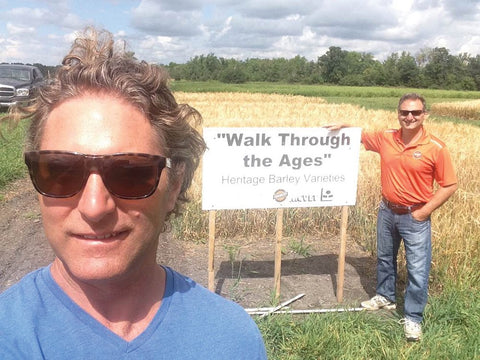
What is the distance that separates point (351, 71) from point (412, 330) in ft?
333

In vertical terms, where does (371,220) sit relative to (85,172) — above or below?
below

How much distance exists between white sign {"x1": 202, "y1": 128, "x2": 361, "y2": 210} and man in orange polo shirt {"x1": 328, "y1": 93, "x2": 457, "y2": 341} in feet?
1.55

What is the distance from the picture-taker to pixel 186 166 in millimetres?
1442

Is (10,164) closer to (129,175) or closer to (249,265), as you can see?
(249,265)

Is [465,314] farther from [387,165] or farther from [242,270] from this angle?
[242,270]

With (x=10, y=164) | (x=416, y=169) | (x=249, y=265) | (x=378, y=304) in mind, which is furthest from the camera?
(x=10, y=164)

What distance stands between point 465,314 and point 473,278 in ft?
1.97

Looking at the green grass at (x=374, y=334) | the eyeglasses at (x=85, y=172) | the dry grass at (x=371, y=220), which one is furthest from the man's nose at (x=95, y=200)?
the dry grass at (x=371, y=220)

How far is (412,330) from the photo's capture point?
394 centimetres

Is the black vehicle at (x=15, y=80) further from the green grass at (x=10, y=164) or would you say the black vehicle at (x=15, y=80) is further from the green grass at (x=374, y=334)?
the green grass at (x=374, y=334)

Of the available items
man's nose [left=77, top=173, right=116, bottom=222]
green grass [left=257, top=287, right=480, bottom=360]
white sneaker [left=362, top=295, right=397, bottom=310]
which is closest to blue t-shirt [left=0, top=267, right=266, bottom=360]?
man's nose [left=77, top=173, right=116, bottom=222]

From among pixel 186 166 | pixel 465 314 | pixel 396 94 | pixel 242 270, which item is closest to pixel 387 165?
pixel 465 314

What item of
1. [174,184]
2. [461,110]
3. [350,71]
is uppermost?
[350,71]

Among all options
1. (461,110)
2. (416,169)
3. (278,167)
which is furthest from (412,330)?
(461,110)
